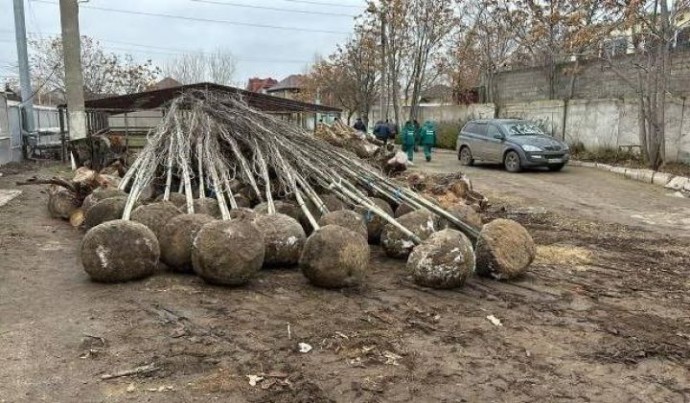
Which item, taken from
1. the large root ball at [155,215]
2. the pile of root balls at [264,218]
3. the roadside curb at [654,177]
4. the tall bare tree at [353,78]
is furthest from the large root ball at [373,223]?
the tall bare tree at [353,78]

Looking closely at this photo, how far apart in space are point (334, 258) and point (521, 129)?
15.9m

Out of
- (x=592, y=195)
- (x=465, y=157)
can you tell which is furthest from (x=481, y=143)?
(x=592, y=195)

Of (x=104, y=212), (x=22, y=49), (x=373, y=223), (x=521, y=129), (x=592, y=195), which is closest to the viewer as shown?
(x=104, y=212)

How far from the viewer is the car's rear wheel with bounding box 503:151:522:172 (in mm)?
19297

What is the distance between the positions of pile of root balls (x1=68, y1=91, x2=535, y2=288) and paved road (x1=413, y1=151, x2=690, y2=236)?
4.89 m

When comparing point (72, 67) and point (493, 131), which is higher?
point (72, 67)

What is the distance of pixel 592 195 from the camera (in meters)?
14.3

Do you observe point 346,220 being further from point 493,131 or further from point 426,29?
point 426,29

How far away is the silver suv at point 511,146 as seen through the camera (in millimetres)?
18953

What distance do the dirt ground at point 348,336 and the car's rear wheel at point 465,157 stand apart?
1424 centimetres

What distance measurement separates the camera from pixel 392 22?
33.1 meters

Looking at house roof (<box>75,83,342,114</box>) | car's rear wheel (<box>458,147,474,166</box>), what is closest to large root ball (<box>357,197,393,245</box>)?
house roof (<box>75,83,342,114</box>)

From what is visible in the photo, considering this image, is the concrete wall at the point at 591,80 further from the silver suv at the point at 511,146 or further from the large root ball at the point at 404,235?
the large root ball at the point at 404,235

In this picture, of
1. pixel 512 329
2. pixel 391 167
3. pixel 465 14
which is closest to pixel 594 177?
pixel 391 167
